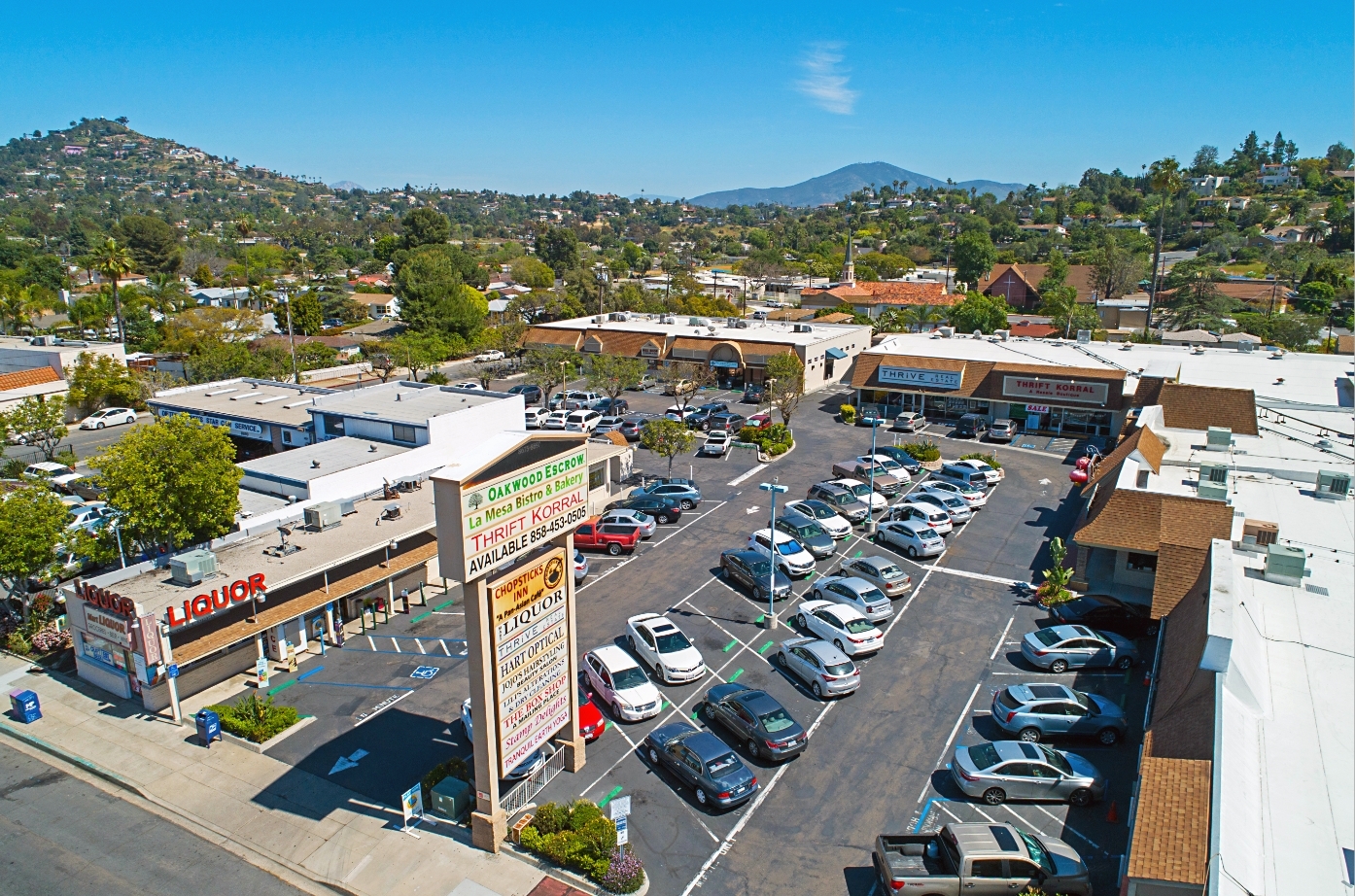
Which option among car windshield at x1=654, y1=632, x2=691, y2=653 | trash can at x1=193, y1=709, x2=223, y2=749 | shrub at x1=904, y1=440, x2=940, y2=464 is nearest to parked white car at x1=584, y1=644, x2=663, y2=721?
car windshield at x1=654, y1=632, x2=691, y2=653

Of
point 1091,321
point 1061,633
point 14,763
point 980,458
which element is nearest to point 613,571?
point 1061,633

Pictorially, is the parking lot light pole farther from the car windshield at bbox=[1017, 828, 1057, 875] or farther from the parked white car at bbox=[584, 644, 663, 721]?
the car windshield at bbox=[1017, 828, 1057, 875]

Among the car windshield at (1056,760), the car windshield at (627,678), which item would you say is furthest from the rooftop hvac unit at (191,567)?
the car windshield at (1056,760)

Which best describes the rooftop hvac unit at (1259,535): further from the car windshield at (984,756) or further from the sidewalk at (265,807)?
the sidewalk at (265,807)

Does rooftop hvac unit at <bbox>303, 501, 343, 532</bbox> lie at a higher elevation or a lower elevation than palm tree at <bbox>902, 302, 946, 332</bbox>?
lower

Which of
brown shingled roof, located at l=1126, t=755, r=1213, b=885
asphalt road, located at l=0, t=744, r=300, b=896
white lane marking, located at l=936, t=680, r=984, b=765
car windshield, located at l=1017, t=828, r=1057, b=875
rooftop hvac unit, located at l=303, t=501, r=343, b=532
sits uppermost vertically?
rooftop hvac unit, located at l=303, t=501, r=343, b=532

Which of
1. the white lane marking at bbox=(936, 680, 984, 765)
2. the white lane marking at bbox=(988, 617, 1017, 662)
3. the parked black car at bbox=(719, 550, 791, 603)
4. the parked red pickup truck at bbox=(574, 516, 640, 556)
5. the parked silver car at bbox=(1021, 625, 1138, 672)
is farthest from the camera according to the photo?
the parked red pickup truck at bbox=(574, 516, 640, 556)

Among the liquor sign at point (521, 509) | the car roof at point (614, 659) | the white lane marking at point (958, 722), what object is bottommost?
the white lane marking at point (958, 722)
